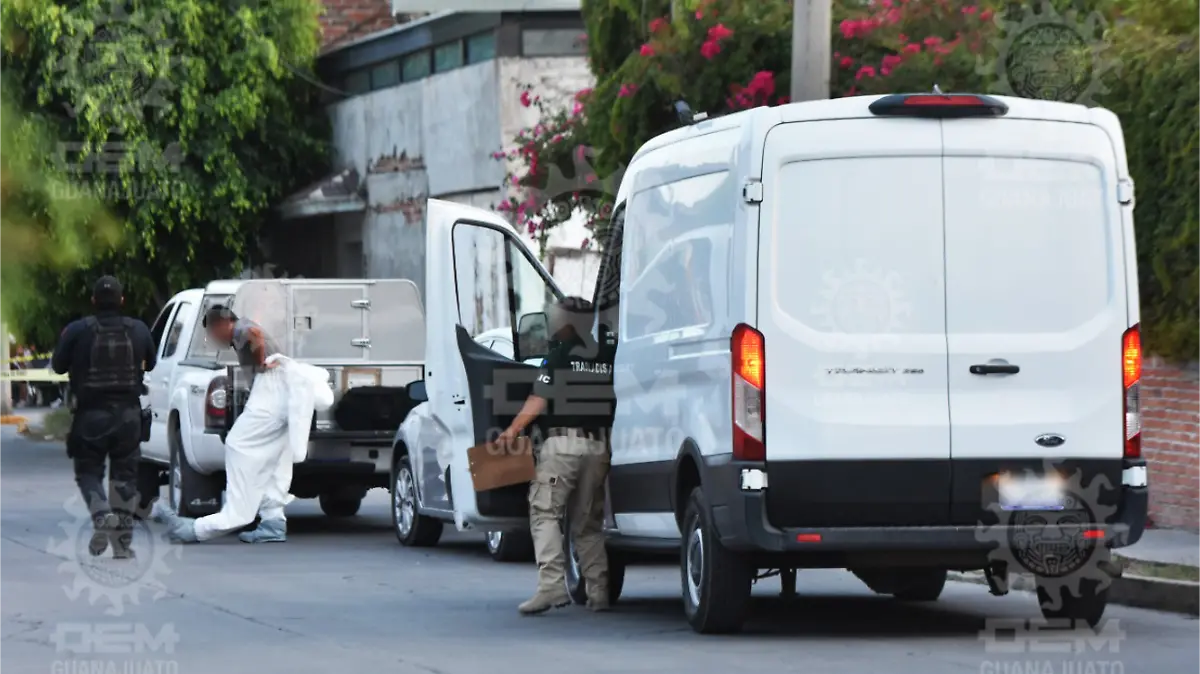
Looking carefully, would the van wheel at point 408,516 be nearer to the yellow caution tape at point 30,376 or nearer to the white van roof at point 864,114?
the white van roof at point 864,114

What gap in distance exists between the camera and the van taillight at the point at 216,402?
18078 millimetres

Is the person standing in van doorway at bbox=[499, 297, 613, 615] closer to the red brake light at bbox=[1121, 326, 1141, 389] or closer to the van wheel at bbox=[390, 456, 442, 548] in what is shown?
the red brake light at bbox=[1121, 326, 1141, 389]

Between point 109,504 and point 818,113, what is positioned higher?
point 818,113

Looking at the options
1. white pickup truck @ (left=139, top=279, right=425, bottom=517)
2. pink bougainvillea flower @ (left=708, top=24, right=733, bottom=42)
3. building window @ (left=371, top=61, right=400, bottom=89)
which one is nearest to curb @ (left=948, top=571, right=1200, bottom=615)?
white pickup truck @ (left=139, top=279, right=425, bottom=517)

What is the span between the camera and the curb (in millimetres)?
12508

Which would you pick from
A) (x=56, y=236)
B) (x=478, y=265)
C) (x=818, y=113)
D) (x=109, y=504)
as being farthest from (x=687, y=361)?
(x=56, y=236)

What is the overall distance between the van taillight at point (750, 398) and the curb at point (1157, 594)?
9.22 feet

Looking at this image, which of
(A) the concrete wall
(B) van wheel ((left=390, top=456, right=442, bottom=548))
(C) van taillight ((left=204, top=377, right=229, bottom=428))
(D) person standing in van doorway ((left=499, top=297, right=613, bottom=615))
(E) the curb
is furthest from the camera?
(C) van taillight ((left=204, top=377, right=229, bottom=428))

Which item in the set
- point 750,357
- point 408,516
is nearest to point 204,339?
point 408,516

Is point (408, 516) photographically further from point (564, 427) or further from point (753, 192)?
point (753, 192)

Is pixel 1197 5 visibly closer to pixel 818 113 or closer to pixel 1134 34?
pixel 1134 34

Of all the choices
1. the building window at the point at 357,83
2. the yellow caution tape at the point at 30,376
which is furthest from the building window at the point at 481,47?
the yellow caution tape at the point at 30,376

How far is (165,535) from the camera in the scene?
1836 centimetres

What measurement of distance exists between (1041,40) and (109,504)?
8.40 meters
